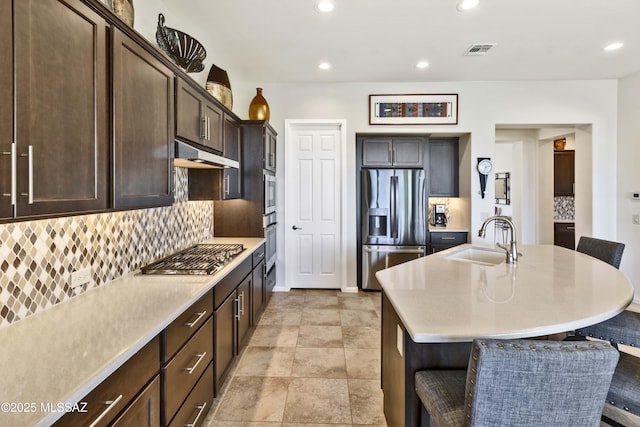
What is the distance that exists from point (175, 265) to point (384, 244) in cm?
297

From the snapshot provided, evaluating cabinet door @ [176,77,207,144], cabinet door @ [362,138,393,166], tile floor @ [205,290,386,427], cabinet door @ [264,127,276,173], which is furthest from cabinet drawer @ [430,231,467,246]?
cabinet door @ [176,77,207,144]

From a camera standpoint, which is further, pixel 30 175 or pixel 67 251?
pixel 67 251

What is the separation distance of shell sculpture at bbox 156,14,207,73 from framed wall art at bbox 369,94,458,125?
2536mm

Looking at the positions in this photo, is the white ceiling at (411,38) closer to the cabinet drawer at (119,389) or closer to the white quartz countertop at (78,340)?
the white quartz countertop at (78,340)

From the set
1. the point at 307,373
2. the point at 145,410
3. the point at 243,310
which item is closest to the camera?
the point at 145,410

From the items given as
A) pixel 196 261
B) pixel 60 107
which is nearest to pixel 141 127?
pixel 60 107

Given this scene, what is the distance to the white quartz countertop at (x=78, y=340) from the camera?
2.79ft

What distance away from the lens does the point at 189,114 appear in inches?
89.0

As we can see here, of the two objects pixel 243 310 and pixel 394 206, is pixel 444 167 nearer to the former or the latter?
pixel 394 206

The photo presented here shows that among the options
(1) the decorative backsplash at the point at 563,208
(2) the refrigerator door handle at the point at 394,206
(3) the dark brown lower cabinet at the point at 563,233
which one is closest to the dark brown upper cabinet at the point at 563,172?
(1) the decorative backsplash at the point at 563,208

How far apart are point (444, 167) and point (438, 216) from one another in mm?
769

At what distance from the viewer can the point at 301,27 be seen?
2.97 m

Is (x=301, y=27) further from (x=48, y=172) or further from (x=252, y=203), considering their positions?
(x=48, y=172)

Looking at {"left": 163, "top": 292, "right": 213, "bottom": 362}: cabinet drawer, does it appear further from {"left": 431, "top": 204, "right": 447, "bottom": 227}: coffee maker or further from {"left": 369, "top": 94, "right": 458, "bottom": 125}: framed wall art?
{"left": 431, "top": 204, "right": 447, "bottom": 227}: coffee maker
